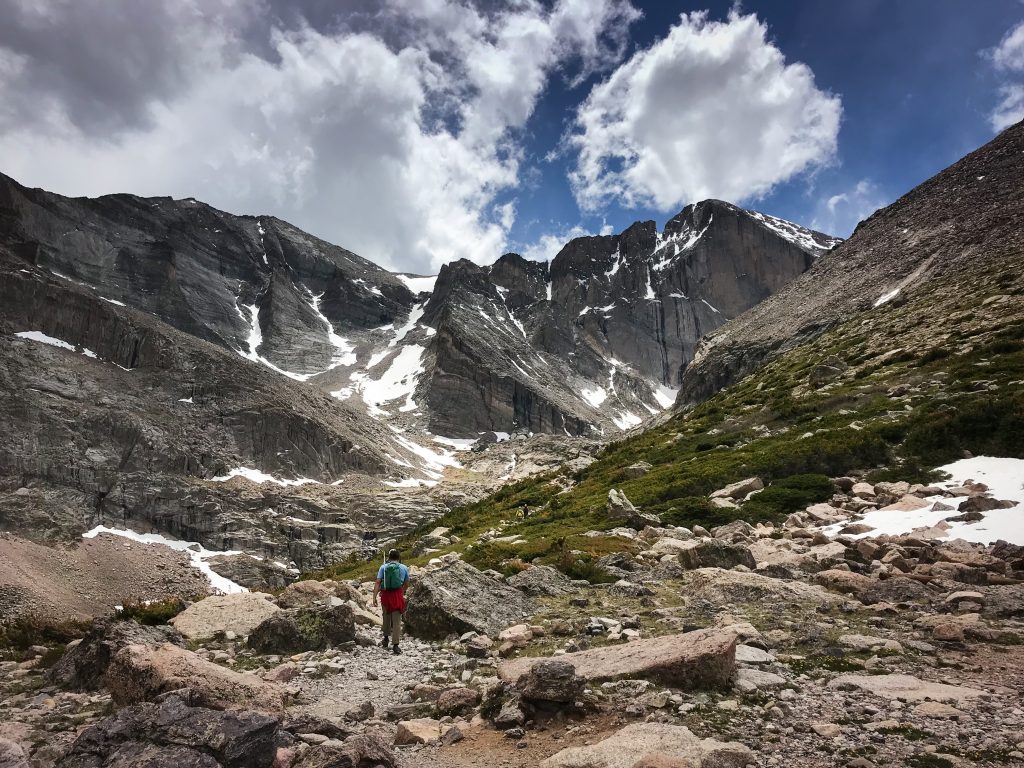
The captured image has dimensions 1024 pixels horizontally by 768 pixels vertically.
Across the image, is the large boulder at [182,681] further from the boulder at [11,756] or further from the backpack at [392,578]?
the backpack at [392,578]

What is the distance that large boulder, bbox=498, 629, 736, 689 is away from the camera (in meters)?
6.73

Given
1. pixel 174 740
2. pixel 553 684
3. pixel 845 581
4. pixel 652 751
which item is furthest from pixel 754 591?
pixel 174 740

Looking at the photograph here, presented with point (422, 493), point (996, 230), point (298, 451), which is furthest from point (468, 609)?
point (298, 451)

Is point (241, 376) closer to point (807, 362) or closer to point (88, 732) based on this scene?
point (807, 362)

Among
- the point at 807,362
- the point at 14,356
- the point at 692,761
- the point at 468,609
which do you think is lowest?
the point at 692,761

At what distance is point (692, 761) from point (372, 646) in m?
7.97

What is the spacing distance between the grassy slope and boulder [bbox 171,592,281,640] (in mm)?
6501

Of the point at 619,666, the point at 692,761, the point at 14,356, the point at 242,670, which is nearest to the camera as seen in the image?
the point at 692,761

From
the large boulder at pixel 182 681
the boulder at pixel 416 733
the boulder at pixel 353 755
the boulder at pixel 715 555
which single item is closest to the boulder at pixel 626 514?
the boulder at pixel 715 555

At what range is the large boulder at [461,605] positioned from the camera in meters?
11.1

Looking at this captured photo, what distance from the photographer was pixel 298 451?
128375mm

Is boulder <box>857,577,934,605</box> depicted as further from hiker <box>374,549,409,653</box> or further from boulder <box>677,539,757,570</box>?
hiker <box>374,549,409,653</box>

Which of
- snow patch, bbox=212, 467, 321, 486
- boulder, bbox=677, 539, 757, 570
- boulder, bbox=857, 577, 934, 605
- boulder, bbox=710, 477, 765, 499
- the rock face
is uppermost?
the rock face

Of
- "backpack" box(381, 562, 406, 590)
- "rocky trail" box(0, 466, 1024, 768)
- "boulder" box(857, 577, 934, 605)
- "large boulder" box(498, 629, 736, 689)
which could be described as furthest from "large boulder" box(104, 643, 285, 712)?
"boulder" box(857, 577, 934, 605)
